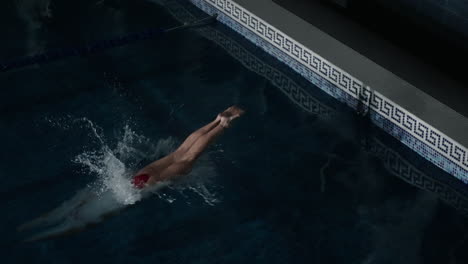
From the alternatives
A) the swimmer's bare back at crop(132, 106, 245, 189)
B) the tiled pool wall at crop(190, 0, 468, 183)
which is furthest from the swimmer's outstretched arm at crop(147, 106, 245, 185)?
the tiled pool wall at crop(190, 0, 468, 183)

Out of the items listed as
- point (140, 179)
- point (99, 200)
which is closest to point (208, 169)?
point (140, 179)

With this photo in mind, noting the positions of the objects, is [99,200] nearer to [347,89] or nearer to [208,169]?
[208,169]

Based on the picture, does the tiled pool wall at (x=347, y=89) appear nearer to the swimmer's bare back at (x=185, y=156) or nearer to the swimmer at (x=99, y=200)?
the swimmer's bare back at (x=185, y=156)

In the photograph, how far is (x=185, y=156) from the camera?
221 inches

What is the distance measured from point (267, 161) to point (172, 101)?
1050 mm

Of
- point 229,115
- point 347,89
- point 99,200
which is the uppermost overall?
point 347,89

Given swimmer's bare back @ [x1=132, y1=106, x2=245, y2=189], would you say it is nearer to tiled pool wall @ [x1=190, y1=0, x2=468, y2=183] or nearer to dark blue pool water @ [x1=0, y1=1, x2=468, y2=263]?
dark blue pool water @ [x1=0, y1=1, x2=468, y2=263]

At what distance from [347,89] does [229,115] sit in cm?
90

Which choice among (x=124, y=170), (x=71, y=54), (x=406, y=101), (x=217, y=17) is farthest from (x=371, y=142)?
(x=71, y=54)

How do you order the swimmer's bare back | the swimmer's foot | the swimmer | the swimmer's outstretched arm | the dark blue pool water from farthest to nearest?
the swimmer's foot < the swimmer's outstretched arm < the swimmer's bare back < the swimmer < the dark blue pool water

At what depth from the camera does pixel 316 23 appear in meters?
6.49

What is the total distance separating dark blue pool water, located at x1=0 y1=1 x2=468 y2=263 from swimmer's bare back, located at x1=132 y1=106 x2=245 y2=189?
0.08 metres

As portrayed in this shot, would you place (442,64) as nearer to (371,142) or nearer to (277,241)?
(371,142)

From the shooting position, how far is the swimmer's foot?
235 inches
